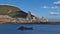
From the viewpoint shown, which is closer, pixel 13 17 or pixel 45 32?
pixel 13 17

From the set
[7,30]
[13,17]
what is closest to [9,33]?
[7,30]

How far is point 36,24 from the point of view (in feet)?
18.7

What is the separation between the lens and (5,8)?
5547 mm

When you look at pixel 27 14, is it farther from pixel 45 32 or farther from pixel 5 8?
pixel 45 32

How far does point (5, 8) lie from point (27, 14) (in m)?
0.73

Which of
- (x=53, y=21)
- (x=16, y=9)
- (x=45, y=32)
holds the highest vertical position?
(x=16, y=9)

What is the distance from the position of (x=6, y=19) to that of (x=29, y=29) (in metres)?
1.03

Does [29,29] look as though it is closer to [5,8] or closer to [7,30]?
[7,30]

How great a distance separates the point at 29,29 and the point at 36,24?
606 millimetres

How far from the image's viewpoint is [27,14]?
5.46 m

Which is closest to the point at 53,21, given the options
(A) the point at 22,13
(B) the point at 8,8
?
(A) the point at 22,13

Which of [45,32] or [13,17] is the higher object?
[13,17]

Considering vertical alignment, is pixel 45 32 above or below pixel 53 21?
A: below

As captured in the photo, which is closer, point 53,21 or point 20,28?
point 53,21
